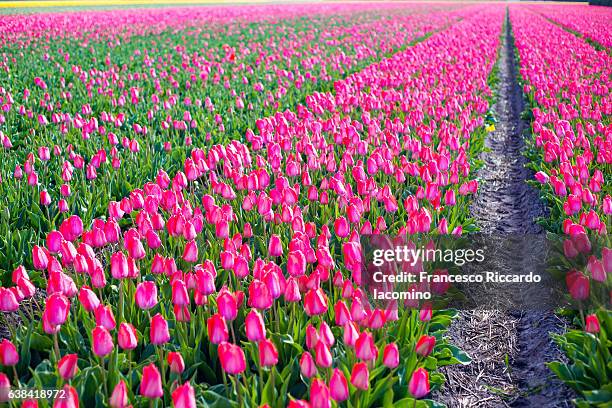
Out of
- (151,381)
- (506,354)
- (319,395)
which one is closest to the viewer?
(319,395)

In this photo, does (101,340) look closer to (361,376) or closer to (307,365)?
(307,365)

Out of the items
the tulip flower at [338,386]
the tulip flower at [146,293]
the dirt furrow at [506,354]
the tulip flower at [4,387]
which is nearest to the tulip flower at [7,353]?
the tulip flower at [4,387]

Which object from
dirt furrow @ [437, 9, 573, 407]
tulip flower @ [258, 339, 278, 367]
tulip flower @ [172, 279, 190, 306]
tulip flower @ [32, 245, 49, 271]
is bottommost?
dirt furrow @ [437, 9, 573, 407]

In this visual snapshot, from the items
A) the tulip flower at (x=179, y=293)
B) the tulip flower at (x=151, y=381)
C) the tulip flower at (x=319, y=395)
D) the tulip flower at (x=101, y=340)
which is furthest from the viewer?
the tulip flower at (x=179, y=293)

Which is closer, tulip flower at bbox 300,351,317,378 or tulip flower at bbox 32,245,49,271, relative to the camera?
tulip flower at bbox 300,351,317,378

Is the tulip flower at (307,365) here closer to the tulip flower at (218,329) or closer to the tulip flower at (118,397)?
the tulip flower at (218,329)

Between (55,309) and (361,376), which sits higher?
(55,309)

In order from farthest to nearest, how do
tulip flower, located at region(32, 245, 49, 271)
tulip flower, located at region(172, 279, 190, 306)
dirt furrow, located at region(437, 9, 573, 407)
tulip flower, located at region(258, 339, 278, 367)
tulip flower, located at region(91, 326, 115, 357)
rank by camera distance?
dirt furrow, located at region(437, 9, 573, 407), tulip flower, located at region(32, 245, 49, 271), tulip flower, located at region(172, 279, 190, 306), tulip flower, located at region(91, 326, 115, 357), tulip flower, located at region(258, 339, 278, 367)

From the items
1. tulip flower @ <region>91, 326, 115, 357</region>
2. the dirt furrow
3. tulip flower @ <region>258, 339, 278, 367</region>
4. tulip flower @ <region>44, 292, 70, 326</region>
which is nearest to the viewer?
tulip flower @ <region>258, 339, 278, 367</region>

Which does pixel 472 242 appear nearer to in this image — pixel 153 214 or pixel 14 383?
pixel 153 214

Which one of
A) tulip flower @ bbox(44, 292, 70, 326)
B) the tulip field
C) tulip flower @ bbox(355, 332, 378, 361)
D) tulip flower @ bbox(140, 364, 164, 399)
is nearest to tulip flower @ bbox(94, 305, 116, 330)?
the tulip field

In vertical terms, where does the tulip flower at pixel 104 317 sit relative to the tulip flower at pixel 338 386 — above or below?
above

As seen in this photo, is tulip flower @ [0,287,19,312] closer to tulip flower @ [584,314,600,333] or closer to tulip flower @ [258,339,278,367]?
tulip flower @ [258,339,278,367]

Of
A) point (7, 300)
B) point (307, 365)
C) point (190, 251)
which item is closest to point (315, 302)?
point (307, 365)
